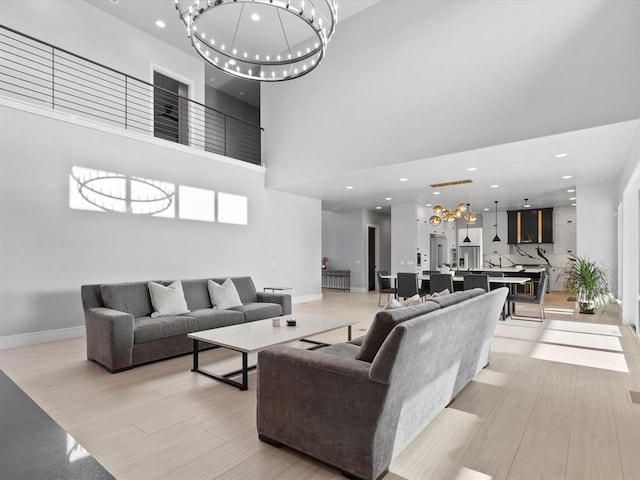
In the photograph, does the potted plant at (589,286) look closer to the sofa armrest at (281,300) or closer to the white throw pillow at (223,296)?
the sofa armrest at (281,300)

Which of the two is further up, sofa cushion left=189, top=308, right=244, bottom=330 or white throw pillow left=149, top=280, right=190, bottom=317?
white throw pillow left=149, top=280, right=190, bottom=317

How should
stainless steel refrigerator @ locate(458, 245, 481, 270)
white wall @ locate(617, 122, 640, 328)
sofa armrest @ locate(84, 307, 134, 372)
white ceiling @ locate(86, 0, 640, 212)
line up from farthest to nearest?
1. stainless steel refrigerator @ locate(458, 245, 481, 270)
2. white wall @ locate(617, 122, 640, 328)
3. white ceiling @ locate(86, 0, 640, 212)
4. sofa armrest @ locate(84, 307, 134, 372)

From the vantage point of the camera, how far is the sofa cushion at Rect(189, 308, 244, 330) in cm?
460

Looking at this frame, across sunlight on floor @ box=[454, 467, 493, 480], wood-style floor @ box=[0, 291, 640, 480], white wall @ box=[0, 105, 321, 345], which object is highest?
white wall @ box=[0, 105, 321, 345]

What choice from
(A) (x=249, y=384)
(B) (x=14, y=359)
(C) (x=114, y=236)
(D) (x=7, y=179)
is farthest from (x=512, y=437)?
(D) (x=7, y=179)

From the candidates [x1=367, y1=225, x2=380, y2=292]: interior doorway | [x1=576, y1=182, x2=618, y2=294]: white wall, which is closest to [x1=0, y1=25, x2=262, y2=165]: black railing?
[x1=367, y1=225, x2=380, y2=292]: interior doorway

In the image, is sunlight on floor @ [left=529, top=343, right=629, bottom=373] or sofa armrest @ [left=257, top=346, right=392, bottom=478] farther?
sunlight on floor @ [left=529, top=343, right=629, bottom=373]

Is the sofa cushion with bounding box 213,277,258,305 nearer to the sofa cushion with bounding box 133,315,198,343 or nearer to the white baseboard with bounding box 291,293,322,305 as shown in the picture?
the sofa cushion with bounding box 133,315,198,343

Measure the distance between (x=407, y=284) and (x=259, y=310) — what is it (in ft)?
11.6

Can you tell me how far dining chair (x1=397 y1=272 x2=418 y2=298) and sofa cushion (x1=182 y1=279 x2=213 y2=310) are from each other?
3976mm

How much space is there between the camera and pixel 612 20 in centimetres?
428

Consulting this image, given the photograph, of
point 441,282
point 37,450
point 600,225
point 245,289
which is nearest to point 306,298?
point 245,289

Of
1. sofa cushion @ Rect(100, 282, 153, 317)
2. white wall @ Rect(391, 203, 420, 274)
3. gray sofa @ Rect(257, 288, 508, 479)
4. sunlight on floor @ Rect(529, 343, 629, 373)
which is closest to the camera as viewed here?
gray sofa @ Rect(257, 288, 508, 479)

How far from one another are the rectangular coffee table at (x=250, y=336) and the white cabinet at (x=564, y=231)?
390 inches
